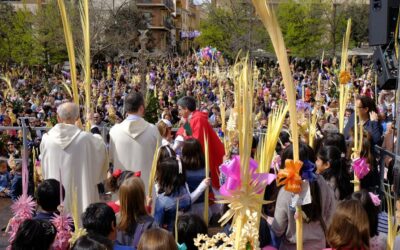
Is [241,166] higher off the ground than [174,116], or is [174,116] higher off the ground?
[241,166]

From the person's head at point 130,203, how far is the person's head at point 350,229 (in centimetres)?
129

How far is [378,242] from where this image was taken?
3656mm

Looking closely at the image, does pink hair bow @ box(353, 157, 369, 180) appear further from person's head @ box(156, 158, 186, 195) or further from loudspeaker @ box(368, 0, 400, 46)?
loudspeaker @ box(368, 0, 400, 46)

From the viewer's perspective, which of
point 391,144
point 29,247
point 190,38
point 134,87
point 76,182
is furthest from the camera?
point 190,38

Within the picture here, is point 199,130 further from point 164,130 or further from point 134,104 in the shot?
point 134,104

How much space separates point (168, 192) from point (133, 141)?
1142 millimetres

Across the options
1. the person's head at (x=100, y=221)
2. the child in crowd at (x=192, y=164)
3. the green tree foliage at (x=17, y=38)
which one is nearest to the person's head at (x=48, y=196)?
the person's head at (x=100, y=221)

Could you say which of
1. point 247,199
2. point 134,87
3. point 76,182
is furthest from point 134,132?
point 134,87

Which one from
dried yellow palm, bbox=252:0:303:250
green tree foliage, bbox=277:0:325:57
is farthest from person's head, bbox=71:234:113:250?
green tree foliage, bbox=277:0:325:57

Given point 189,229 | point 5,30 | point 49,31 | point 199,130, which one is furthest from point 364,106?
point 5,30

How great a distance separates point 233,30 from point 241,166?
43.5 m

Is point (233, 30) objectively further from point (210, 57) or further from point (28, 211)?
point (28, 211)

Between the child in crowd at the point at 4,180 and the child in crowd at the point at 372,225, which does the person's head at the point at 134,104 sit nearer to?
the child in crowd at the point at 372,225

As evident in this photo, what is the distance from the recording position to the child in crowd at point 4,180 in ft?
28.5
